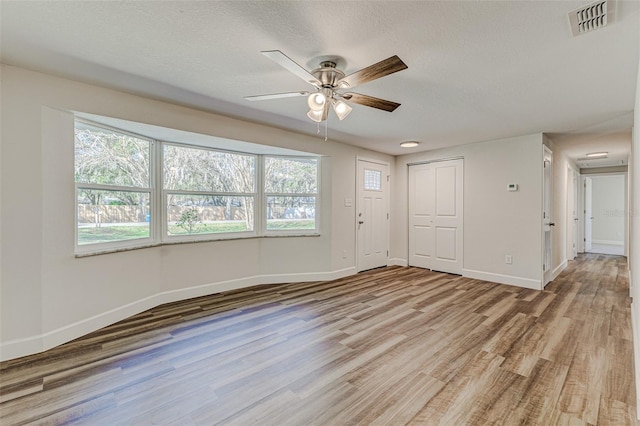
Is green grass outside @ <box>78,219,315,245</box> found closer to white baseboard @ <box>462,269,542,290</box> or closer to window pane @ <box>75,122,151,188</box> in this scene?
window pane @ <box>75,122,151,188</box>

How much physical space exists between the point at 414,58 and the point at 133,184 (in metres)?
3.14

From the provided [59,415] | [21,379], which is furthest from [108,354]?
[59,415]

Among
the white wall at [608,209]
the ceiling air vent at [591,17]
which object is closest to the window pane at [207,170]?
the ceiling air vent at [591,17]

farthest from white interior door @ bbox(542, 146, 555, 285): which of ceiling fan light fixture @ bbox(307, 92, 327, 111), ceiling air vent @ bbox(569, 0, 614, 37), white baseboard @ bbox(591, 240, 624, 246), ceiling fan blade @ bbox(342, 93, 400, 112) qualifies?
white baseboard @ bbox(591, 240, 624, 246)

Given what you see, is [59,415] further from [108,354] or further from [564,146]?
[564,146]

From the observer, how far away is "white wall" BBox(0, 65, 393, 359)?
224 cm

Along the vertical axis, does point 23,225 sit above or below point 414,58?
below

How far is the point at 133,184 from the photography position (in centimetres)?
323

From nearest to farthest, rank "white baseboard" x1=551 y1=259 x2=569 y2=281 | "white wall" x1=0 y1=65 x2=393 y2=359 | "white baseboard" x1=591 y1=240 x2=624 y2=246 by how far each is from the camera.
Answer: "white wall" x1=0 y1=65 x2=393 y2=359 → "white baseboard" x1=551 y1=259 x2=569 y2=281 → "white baseboard" x1=591 y1=240 x2=624 y2=246

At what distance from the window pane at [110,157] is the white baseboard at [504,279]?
5018mm

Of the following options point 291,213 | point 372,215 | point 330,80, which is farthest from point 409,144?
point 330,80

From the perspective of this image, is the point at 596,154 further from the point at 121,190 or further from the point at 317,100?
the point at 121,190

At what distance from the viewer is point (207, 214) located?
13.0ft

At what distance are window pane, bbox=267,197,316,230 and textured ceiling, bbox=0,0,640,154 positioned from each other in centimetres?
172
